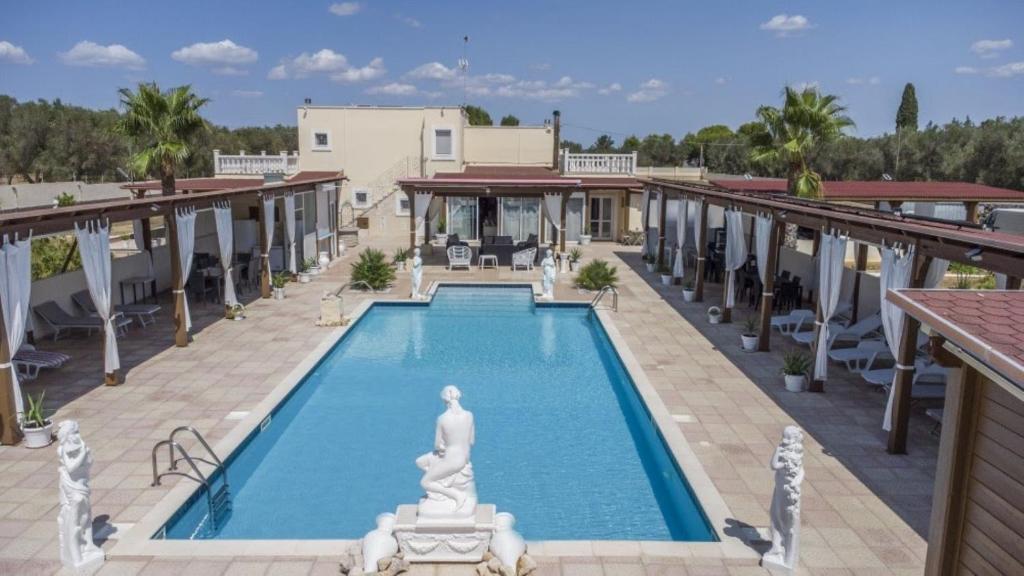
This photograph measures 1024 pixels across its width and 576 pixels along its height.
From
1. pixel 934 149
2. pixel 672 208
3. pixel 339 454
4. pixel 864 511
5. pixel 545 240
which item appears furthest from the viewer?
pixel 934 149

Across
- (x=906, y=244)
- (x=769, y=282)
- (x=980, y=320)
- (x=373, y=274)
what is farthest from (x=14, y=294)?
(x=769, y=282)

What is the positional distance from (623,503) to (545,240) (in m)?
21.7

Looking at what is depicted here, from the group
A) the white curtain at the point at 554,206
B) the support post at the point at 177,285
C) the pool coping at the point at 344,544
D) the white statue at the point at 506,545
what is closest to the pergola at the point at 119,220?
the support post at the point at 177,285

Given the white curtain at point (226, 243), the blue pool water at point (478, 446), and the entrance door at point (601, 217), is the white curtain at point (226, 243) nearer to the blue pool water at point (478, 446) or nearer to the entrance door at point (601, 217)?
the blue pool water at point (478, 446)

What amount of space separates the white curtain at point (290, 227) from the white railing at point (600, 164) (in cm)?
1361

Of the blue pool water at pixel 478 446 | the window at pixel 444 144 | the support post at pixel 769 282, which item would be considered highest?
the window at pixel 444 144

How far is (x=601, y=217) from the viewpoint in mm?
30250

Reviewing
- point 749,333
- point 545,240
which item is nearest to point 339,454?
point 749,333

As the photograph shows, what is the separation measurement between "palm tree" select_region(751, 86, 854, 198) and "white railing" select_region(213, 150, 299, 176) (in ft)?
62.9

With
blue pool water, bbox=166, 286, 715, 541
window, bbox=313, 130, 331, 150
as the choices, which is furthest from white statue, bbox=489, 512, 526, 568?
window, bbox=313, 130, 331, 150

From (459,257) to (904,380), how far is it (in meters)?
15.7

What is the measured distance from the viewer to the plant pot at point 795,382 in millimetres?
10773

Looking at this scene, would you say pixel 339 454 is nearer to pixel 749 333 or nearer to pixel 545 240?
pixel 749 333

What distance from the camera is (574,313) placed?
1753 cm
